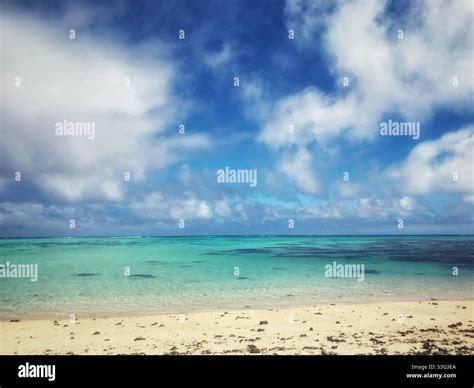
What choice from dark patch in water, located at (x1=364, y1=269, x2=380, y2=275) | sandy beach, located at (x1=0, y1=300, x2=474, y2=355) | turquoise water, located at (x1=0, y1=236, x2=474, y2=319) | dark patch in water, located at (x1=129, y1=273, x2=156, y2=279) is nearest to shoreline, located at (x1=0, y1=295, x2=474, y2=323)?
turquoise water, located at (x1=0, y1=236, x2=474, y2=319)

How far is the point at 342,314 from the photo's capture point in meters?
13.9

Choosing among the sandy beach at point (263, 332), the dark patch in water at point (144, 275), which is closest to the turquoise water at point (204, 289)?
the dark patch in water at point (144, 275)

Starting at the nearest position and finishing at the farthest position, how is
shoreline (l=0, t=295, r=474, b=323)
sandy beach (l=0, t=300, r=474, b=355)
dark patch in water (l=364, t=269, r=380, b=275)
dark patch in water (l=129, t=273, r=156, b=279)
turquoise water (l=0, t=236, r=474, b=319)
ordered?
sandy beach (l=0, t=300, r=474, b=355), shoreline (l=0, t=295, r=474, b=323), turquoise water (l=0, t=236, r=474, b=319), dark patch in water (l=129, t=273, r=156, b=279), dark patch in water (l=364, t=269, r=380, b=275)

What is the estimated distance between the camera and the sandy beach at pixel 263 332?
9.99 meters

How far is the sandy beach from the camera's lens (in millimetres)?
9992

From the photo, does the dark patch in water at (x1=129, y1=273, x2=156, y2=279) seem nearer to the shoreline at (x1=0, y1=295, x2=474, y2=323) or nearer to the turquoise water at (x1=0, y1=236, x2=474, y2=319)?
the turquoise water at (x1=0, y1=236, x2=474, y2=319)

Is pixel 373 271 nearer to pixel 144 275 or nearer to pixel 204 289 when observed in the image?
pixel 204 289

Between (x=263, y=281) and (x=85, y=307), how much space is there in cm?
1191

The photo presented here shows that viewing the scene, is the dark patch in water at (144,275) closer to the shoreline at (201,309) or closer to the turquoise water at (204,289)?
the turquoise water at (204,289)

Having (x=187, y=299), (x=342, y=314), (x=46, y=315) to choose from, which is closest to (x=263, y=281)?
(x=187, y=299)

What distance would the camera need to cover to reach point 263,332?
11430 mm

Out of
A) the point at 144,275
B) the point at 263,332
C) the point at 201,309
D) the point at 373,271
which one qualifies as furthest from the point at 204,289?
the point at 373,271
